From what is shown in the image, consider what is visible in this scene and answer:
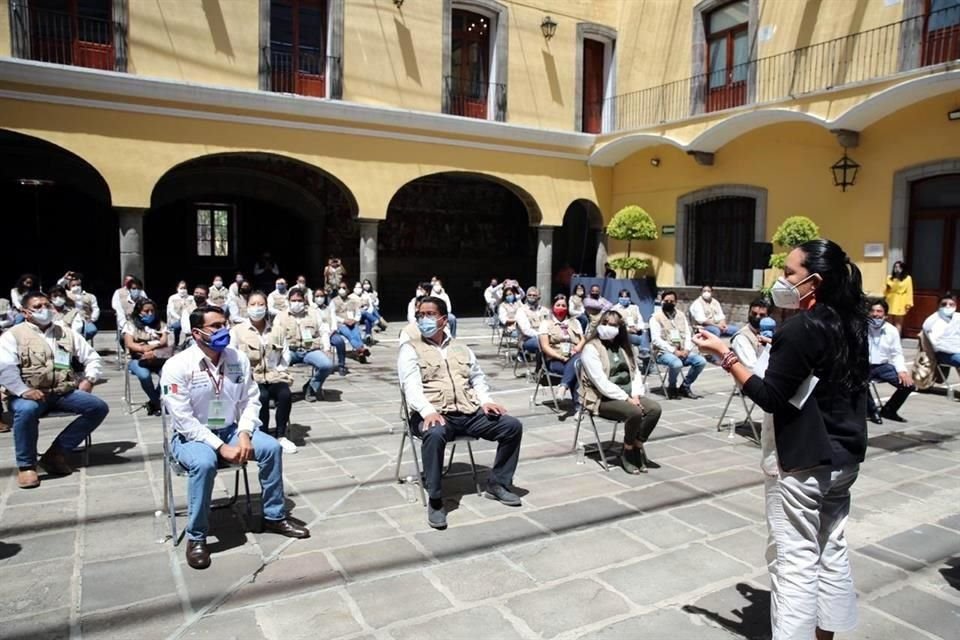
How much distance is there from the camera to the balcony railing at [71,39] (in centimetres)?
1166

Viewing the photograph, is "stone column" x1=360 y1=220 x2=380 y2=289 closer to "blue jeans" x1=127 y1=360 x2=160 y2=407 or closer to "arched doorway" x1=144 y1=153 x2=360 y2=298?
"arched doorway" x1=144 y1=153 x2=360 y2=298

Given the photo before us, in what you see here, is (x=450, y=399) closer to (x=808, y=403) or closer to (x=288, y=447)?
(x=288, y=447)

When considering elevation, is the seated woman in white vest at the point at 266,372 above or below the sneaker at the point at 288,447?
above

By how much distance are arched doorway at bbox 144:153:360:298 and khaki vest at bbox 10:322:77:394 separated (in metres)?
11.8

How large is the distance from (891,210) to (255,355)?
11.5 meters

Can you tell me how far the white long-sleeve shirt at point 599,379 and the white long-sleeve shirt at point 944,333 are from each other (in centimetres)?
465

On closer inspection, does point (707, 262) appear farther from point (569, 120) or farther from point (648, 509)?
point (648, 509)

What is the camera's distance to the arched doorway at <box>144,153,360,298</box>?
655 inches

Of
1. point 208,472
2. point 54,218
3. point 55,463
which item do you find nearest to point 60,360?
point 55,463

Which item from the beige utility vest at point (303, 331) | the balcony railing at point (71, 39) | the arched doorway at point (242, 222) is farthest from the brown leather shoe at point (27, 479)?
the arched doorway at point (242, 222)

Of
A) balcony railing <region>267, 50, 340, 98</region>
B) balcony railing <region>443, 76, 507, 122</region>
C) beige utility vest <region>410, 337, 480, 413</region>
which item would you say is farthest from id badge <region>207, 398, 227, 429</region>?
balcony railing <region>443, 76, 507, 122</region>

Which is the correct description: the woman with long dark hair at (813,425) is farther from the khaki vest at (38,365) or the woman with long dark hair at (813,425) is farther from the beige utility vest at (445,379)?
the khaki vest at (38,365)

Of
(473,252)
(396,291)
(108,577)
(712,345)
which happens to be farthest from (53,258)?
(712,345)

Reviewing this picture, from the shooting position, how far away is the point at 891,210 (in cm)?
1216
